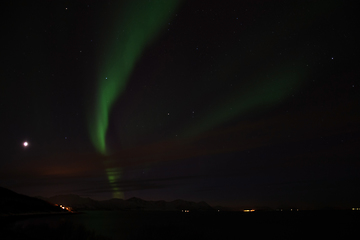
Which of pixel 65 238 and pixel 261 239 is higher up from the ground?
pixel 65 238

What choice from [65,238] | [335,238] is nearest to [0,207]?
[65,238]

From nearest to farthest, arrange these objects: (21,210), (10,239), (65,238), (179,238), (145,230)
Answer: (10,239), (65,238), (179,238), (145,230), (21,210)

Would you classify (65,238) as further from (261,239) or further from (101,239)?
(261,239)

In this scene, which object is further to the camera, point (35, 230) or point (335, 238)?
point (335, 238)

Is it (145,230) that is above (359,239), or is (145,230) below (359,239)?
above

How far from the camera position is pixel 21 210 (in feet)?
309

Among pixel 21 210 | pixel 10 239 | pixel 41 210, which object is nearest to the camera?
pixel 10 239

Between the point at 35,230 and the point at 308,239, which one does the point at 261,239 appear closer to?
the point at 308,239

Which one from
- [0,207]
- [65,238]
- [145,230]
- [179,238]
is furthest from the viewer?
[0,207]

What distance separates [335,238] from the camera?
5128cm

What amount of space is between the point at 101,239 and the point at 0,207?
7638 centimetres

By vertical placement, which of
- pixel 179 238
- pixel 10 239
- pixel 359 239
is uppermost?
pixel 10 239

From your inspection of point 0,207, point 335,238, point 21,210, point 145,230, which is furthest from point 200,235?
point 21,210

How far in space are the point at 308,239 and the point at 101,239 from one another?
143 feet
